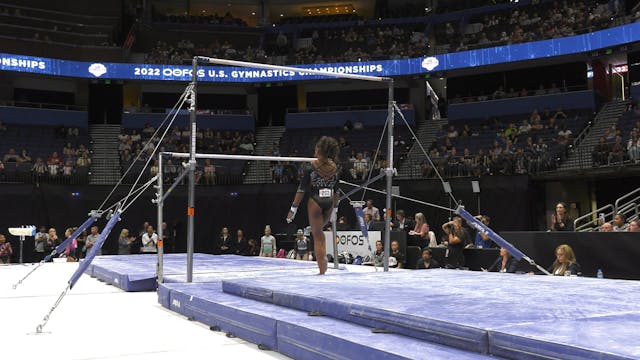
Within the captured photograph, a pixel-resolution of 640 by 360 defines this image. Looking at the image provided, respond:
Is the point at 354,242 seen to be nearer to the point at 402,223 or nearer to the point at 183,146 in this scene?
the point at 402,223

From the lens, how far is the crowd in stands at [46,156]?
20.6m

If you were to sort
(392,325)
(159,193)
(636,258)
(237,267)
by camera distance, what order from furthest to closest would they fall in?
(237,267) → (636,258) → (159,193) → (392,325)

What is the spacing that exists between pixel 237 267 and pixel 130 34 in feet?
73.1

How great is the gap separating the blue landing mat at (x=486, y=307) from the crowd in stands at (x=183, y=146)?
1638 cm

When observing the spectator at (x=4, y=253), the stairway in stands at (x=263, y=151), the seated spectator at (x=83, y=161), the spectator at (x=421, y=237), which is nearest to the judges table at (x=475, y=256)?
the spectator at (x=421, y=237)

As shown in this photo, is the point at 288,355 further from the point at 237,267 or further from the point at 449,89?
the point at 449,89

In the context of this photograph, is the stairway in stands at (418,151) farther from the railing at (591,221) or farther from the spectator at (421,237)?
the spectator at (421,237)

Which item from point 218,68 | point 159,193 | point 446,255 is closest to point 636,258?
point 446,255

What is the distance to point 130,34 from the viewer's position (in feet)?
93.3

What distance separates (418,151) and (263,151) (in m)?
7.02

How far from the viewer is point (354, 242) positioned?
1324 centimetres

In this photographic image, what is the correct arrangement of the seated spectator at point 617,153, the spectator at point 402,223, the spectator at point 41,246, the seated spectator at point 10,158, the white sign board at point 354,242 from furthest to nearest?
1. the seated spectator at point 10,158
2. the spectator at point 41,246
3. the seated spectator at point 617,153
4. the spectator at point 402,223
5. the white sign board at point 354,242

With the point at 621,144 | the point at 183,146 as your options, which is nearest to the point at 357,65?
the point at 183,146

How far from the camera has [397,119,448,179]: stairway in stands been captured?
882 inches
